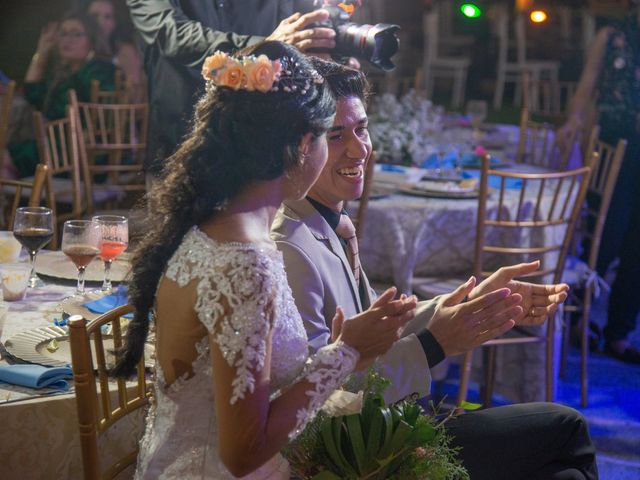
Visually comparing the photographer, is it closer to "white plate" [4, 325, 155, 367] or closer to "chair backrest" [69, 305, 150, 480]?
"white plate" [4, 325, 155, 367]

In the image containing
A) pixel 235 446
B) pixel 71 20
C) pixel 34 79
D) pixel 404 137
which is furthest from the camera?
pixel 71 20

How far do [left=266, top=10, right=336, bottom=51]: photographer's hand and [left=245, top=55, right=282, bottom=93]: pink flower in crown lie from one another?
3.34 ft

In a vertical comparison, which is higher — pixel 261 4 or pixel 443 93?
pixel 261 4

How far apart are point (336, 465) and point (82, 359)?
43 cm

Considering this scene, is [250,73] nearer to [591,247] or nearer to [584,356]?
[584,356]

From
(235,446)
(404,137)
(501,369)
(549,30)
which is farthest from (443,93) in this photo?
(235,446)

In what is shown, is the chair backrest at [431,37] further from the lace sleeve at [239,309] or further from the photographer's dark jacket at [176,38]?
the lace sleeve at [239,309]

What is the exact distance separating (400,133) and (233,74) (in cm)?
303

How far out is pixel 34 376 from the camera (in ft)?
5.32

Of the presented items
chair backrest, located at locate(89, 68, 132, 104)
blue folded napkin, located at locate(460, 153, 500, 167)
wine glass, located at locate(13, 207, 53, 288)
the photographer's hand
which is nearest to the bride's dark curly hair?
wine glass, located at locate(13, 207, 53, 288)

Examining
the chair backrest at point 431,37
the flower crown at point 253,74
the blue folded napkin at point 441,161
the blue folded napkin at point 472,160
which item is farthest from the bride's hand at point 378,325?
the chair backrest at point 431,37

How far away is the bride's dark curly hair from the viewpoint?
1.41 metres

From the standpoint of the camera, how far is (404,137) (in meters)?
4.38

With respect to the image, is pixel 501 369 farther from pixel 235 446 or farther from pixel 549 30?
pixel 549 30
